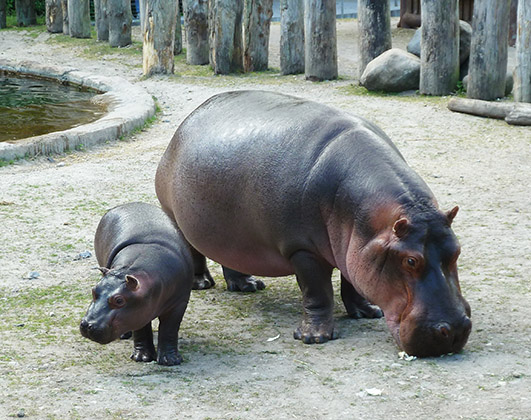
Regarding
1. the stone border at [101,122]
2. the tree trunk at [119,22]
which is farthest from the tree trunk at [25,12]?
the stone border at [101,122]

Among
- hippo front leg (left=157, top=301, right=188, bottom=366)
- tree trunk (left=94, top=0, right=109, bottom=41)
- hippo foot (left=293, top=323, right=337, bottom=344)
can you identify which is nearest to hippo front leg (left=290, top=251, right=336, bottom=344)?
hippo foot (left=293, top=323, right=337, bottom=344)

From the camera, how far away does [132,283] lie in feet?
13.1

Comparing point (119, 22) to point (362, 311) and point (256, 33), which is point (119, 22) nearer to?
point (256, 33)

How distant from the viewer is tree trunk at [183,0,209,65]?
14086 millimetres

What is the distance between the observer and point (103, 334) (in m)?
3.93

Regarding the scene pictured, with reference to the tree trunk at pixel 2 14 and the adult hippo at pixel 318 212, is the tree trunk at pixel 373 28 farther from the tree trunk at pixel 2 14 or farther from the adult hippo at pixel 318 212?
the tree trunk at pixel 2 14

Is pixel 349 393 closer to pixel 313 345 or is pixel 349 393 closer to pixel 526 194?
pixel 313 345

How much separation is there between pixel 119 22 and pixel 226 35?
166 inches

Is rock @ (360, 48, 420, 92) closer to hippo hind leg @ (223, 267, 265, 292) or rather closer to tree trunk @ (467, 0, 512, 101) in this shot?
tree trunk @ (467, 0, 512, 101)

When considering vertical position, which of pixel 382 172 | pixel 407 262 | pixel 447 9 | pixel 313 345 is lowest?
pixel 313 345

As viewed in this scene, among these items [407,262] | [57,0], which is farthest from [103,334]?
[57,0]

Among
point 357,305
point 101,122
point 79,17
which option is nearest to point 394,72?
point 101,122

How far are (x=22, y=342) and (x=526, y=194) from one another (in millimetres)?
4092

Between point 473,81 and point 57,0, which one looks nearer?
point 473,81
